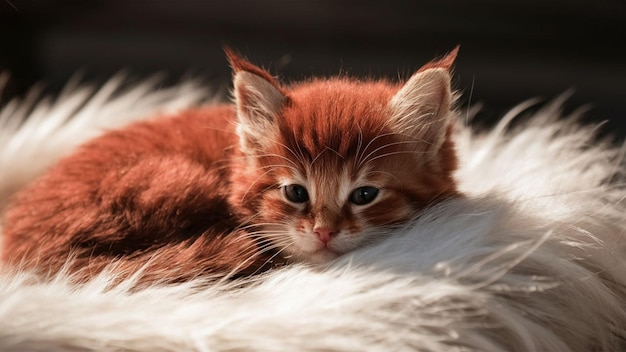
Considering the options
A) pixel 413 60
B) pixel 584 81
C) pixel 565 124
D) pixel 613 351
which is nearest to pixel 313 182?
Answer: pixel 613 351

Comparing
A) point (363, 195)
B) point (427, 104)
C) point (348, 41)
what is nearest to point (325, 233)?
point (363, 195)

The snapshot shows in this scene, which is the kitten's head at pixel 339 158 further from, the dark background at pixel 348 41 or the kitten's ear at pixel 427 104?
the dark background at pixel 348 41

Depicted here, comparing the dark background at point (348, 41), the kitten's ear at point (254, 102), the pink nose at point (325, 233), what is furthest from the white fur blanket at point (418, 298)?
the dark background at point (348, 41)

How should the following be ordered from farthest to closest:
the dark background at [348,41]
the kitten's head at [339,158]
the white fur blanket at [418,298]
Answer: the dark background at [348,41], the kitten's head at [339,158], the white fur blanket at [418,298]

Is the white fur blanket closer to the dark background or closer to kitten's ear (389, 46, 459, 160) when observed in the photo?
kitten's ear (389, 46, 459, 160)

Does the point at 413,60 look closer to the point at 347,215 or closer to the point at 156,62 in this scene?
the point at 156,62

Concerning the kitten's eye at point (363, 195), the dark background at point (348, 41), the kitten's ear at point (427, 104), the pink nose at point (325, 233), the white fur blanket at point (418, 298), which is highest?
the dark background at point (348, 41)

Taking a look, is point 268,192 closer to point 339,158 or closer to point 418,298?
point 339,158

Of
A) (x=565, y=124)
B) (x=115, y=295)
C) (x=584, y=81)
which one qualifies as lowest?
(x=115, y=295)
